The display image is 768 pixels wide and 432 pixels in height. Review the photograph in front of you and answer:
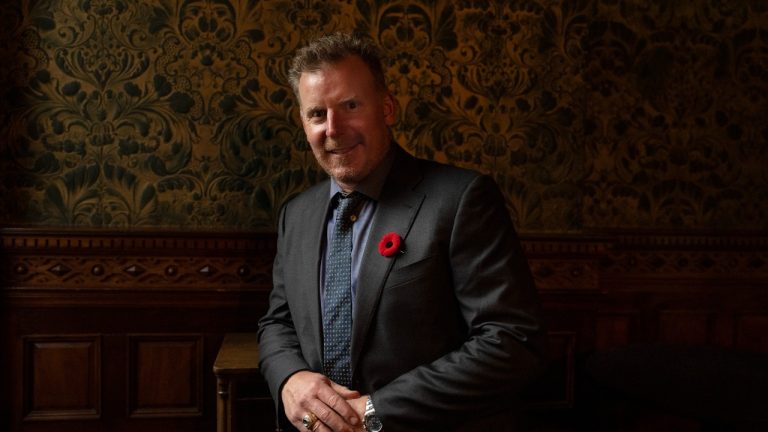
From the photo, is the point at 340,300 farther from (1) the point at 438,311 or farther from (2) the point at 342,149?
(2) the point at 342,149

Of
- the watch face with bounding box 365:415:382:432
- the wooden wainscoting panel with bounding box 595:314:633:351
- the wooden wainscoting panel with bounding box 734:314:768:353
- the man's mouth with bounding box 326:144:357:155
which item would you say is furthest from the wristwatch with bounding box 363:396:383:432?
the wooden wainscoting panel with bounding box 734:314:768:353

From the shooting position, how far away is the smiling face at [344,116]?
159cm

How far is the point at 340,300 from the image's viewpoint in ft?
5.30

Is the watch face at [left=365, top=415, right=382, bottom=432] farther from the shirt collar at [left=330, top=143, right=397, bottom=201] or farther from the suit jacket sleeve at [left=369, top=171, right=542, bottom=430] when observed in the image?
the shirt collar at [left=330, top=143, right=397, bottom=201]

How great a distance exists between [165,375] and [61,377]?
37 centimetres

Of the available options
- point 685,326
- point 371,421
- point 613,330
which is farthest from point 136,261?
point 685,326

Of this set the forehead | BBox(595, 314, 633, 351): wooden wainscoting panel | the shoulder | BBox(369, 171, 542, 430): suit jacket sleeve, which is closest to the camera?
BBox(369, 171, 542, 430): suit jacket sleeve

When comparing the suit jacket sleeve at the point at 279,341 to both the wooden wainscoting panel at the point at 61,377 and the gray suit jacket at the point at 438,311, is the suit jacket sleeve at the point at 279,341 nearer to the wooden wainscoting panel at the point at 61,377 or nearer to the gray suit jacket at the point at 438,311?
the gray suit jacket at the point at 438,311

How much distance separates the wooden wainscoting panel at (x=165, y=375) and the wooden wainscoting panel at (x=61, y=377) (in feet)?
0.43

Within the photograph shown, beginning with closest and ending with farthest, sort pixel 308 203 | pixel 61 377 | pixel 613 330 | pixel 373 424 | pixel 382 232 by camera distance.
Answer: pixel 373 424
pixel 382 232
pixel 308 203
pixel 61 377
pixel 613 330

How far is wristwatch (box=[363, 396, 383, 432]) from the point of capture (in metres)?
1.47

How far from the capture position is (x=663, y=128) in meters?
2.83

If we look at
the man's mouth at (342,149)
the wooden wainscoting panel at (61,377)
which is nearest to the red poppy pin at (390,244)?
the man's mouth at (342,149)

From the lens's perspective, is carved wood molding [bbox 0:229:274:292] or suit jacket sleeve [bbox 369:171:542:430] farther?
carved wood molding [bbox 0:229:274:292]
